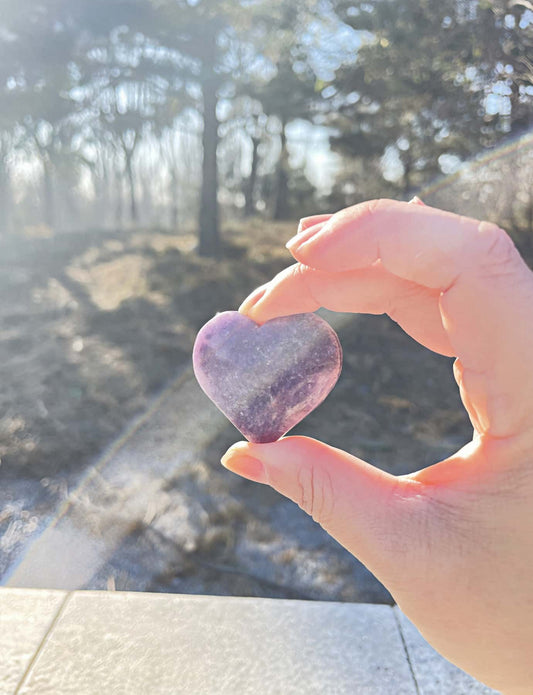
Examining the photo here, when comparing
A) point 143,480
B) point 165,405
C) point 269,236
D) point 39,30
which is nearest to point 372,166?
point 269,236

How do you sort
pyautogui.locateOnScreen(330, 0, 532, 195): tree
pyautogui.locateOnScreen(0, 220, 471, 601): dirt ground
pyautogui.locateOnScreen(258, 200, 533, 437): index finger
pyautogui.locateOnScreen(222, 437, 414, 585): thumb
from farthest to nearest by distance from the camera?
pyautogui.locateOnScreen(330, 0, 532, 195): tree < pyautogui.locateOnScreen(0, 220, 471, 601): dirt ground < pyautogui.locateOnScreen(222, 437, 414, 585): thumb < pyautogui.locateOnScreen(258, 200, 533, 437): index finger

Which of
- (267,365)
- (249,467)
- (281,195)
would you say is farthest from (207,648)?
(281,195)

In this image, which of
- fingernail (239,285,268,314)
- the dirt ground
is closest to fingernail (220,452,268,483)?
fingernail (239,285,268,314)

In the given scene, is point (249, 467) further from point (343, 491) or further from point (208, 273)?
point (208, 273)

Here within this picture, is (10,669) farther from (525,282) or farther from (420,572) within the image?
(525,282)

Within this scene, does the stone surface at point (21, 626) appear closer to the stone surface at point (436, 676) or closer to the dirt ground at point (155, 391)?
the dirt ground at point (155, 391)

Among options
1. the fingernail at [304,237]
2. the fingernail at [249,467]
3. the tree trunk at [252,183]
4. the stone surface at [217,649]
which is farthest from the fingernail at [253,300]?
the tree trunk at [252,183]

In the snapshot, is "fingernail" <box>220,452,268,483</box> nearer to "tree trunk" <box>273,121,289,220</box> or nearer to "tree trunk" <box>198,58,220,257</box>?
"tree trunk" <box>198,58,220,257</box>
